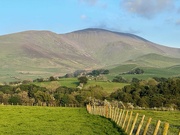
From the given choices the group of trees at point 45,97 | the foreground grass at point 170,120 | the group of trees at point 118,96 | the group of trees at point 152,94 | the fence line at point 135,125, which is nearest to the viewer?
the fence line at point 135,125

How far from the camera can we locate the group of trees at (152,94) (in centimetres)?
13019

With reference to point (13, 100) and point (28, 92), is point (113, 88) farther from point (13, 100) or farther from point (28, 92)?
point (13, 100)

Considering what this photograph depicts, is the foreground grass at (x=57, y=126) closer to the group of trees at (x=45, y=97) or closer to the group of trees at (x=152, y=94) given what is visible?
the group of trees at (x=152, y=94)

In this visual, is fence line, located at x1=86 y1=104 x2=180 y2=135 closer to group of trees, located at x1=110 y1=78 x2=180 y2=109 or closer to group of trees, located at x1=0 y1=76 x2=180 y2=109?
group of trees, located at x1=110 y1=78 x2=180 y2=109

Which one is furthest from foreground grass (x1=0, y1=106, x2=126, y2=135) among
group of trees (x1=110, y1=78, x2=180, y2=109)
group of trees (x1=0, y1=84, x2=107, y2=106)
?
group of trees (x1=0, y1=84, x2=107, y2=106)

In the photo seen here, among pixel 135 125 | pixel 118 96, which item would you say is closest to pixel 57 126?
pixel 135 125

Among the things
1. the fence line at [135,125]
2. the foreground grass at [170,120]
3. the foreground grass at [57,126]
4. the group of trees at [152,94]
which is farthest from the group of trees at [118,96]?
the foreground grass at [57,126]

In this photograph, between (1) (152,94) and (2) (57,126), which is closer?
(2) (57,126)

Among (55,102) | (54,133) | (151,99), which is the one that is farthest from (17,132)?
(55,102)

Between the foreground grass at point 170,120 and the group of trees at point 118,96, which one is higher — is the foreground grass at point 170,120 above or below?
above

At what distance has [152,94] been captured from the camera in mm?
144625

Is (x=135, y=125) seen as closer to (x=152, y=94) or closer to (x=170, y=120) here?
(x=170, y=120)

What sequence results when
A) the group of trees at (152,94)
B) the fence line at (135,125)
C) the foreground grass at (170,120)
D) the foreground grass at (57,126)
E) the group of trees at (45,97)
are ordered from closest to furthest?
the fence line at (135,125), the foreground grass at (170,120), the foreground grass at (57,126), the group of trees at (152,94), the group of trees at (45,97)

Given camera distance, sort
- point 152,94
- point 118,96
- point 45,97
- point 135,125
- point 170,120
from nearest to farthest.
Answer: point 135,125, point 170,120, point 152,94, point 45,97, point 118,96
